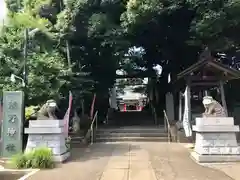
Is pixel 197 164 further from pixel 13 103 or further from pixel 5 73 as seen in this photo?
pixel 5 73

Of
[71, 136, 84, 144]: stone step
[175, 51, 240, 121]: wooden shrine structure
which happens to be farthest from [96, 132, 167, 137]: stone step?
[175, 51, 240, 121]: wooden shrine structure

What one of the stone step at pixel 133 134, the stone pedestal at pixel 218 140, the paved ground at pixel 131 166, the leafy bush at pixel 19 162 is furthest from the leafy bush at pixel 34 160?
the stone step at pixel 133 134

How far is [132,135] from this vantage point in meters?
17.8

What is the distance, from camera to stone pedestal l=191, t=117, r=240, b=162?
36.2 ft

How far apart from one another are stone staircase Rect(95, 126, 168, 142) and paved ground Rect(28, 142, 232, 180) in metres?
2.75

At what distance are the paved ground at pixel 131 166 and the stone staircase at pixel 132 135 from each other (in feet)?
9.03

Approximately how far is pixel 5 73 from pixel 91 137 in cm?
529

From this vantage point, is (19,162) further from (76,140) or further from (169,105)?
(169,105)

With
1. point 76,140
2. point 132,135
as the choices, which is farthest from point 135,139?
point 76,140

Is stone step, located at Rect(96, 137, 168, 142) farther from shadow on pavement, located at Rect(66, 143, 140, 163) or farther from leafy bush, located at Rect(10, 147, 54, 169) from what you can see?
leafy bush, located at Rect(10, 147, 54, 169)

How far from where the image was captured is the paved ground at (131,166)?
357 inches

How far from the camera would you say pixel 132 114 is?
28.2m

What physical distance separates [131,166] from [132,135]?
730cm

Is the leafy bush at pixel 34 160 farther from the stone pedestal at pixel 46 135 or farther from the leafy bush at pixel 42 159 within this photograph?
the stone pedestal at pixel 46 135
